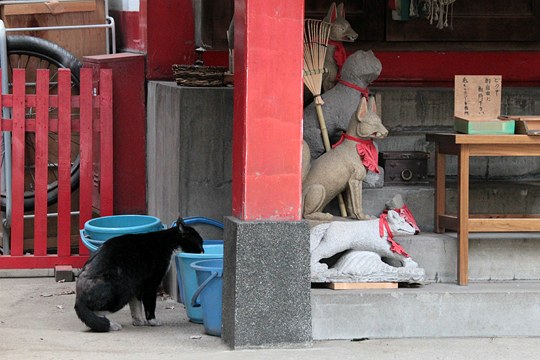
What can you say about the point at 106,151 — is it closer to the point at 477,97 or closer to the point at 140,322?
the point at 140,322

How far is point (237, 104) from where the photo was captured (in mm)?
7824

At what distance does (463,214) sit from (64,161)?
13.0 feet

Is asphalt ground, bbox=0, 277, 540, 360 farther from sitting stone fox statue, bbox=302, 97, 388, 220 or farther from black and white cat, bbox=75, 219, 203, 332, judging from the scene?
sitting stone fox statue, bbox=302, 97, 388, 220

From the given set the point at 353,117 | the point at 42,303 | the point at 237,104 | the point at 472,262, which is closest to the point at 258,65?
the point at 237,104

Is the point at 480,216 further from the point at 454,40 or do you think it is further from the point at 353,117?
the point at 454,40

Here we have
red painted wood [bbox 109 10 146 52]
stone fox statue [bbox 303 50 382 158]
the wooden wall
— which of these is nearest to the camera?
stone fox statue [bbox 303 50 382 158]

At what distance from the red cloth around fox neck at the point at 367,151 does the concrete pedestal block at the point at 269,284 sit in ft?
3.98

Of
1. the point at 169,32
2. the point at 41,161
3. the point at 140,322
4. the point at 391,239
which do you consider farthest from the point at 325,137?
the point at 41,161

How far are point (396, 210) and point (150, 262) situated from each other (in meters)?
1.80

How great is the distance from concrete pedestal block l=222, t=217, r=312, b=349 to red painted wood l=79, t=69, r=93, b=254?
3171 millimetres

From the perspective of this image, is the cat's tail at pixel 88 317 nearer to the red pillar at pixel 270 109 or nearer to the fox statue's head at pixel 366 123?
the red pillar at pixel 270 109

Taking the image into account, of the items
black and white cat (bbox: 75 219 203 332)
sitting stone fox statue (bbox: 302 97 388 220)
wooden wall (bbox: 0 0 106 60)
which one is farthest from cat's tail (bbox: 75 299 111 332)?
wooden wall (bbox: 0 0 106 60)

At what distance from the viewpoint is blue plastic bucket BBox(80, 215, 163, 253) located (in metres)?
9.40

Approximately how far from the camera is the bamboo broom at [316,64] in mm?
8898
